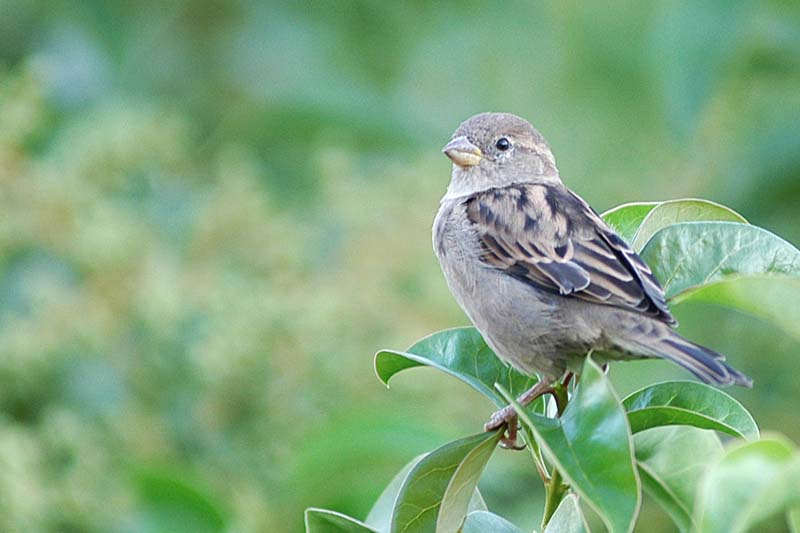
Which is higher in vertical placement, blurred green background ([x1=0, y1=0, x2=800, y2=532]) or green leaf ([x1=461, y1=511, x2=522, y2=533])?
blurred green background ([x1=0, y1=0, x2=800, y2=532])

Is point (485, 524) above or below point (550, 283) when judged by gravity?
below

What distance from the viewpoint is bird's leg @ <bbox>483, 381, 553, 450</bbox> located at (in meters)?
2.38

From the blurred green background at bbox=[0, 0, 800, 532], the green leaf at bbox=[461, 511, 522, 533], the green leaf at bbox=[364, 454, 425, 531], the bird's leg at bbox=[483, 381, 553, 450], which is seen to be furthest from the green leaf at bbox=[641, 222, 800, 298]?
the blurred green background at bbox=[0, 0, 800, 532]

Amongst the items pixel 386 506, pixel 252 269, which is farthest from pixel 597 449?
pixel 252 269

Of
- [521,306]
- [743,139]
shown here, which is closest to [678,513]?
[521,306]

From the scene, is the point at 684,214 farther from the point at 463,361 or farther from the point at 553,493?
the point at 553,493

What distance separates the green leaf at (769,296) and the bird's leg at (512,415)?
1.65 feet

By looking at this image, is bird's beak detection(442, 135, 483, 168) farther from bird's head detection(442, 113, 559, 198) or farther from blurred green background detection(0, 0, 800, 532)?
blurred green background detection(0, 0, 800, 532)

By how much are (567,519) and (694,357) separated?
54 centimetres

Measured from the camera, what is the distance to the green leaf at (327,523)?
6.59 ft

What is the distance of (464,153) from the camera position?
3.57 meters

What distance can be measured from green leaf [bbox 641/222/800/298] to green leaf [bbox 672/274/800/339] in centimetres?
10

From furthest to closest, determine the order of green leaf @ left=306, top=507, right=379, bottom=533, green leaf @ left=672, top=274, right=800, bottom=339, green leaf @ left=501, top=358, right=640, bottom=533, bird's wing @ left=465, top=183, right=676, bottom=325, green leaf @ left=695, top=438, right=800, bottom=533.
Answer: bird's wing @ left=465, top=183, right=676, bottom=325, green leaf @ left=306, top=507, right=379, bottom=533, green leaf @ left=672, top=274, right=800, bottom=339, green leaf @ left=501, top=358, right=640, bottom=533, green leaf @ left=695, top=438, right=800, bottom=533

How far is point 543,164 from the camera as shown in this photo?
3.75 metres
